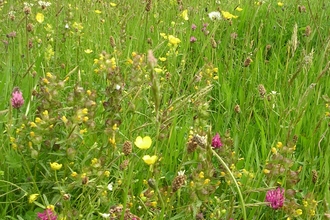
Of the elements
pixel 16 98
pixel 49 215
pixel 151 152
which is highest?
pixel 16 98

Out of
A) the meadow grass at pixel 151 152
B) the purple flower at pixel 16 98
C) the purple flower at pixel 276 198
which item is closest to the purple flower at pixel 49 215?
the meadow grass at pixel 151 152

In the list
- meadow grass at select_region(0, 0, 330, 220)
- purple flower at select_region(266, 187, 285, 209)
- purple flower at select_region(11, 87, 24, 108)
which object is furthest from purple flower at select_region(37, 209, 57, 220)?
purple flower at select_region(266, 187, 285, 209)

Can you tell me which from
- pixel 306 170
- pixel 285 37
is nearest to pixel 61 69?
pixel 306 170

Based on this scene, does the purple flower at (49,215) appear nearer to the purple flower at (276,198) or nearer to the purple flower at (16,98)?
the purple flower at (16,98)

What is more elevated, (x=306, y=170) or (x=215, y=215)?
(x=215, y=215)

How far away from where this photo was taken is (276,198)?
1.32 m

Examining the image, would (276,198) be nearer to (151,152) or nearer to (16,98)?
(151,152)

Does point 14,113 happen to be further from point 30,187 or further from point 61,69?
point 61,69

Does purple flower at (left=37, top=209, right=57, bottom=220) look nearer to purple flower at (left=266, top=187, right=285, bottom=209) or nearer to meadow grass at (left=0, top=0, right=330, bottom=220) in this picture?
meadow grass at (left=0, top=0, right=330, bottom=220)

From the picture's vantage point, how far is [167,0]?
3789 millimetres

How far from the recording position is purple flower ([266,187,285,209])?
1.32m

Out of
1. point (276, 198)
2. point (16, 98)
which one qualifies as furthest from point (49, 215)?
point (276, 198)

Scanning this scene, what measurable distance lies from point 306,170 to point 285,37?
162 cm

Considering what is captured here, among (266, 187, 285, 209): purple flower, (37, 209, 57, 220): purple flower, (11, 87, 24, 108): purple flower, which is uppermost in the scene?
(11, 87, 24, 108): purple flower
